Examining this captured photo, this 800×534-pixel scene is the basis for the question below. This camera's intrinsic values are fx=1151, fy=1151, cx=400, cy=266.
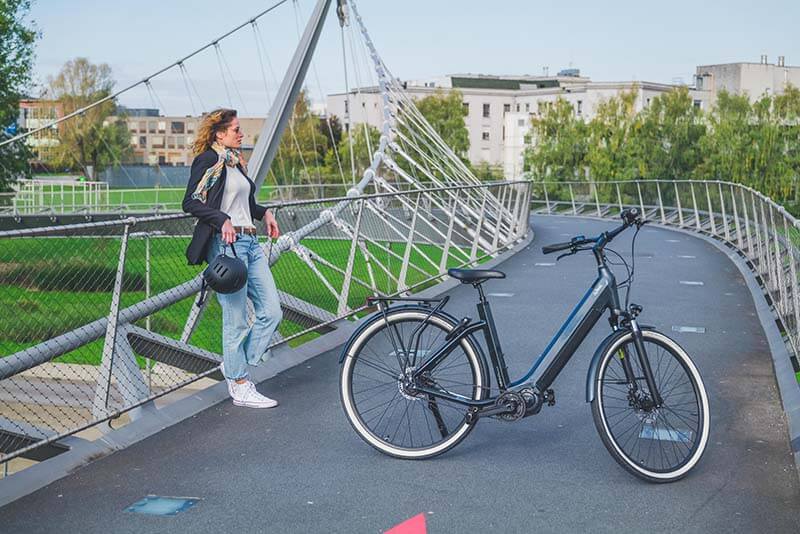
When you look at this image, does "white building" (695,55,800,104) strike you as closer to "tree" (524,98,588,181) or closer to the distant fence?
"tree" (524,98,588,181)

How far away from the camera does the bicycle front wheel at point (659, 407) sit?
5098 mm

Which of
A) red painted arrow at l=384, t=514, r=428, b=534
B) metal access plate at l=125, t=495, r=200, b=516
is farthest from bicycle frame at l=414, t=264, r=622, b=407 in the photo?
metal access plate at l=125, t=495, r=200, b=516

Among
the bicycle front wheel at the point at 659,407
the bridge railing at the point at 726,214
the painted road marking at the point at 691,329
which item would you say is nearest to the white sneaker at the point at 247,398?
the bicycle front wheel at the point at 659,407

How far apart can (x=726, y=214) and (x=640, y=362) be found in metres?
16.9

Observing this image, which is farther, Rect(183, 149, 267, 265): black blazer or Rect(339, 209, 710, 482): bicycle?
Rect(183, 149, 267, 265): black blazer

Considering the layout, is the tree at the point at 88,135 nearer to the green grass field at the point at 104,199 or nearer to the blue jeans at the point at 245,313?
the green grass field at the point at 104,199

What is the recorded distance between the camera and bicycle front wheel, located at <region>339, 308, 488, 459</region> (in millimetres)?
5258

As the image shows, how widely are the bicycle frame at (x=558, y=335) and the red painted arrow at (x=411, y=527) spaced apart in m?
0.84

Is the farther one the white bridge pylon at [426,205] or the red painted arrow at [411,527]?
the white bridge pylon at [426,205]

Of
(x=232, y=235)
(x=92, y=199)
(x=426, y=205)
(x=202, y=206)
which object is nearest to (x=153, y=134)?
(x=92, y=199)

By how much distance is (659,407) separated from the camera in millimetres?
5168

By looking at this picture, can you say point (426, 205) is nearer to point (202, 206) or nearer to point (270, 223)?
point (270, 223)

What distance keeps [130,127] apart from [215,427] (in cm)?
3289

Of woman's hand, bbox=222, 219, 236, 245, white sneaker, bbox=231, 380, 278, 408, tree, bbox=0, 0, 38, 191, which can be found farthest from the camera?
tree, bbox=0, 0, 38, 191
